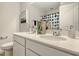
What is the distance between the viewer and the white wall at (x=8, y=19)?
3.72m

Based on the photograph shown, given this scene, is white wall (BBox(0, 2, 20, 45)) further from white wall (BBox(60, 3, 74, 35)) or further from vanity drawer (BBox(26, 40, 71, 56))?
vanity drawer (BBox(26, 40, 71, 56))

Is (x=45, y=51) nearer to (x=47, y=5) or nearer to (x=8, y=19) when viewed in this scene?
(x=47, y=5)

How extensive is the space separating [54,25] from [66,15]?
17.8 inches

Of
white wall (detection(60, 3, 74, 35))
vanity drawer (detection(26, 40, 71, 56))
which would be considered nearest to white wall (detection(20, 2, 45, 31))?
white wall (detection(60, 3, 74, 35))

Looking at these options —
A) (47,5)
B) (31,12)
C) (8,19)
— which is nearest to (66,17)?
(47,5)

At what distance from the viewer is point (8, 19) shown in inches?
150

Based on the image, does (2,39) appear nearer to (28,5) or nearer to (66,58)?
(28,5)

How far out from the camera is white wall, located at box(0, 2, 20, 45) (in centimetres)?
372

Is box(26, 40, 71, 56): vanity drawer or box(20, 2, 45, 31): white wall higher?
box(20, 2, 45, 31): white wall

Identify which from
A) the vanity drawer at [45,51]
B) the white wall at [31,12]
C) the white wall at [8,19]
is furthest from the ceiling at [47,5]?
the white wall at [8,19]

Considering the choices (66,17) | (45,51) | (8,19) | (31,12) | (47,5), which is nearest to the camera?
(45,51)

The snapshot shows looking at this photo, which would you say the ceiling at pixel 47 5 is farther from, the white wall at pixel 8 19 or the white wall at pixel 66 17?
the white wall at pixel 8 19

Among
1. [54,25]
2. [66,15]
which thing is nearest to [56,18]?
[54,25]

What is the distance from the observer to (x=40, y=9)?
2795mm
